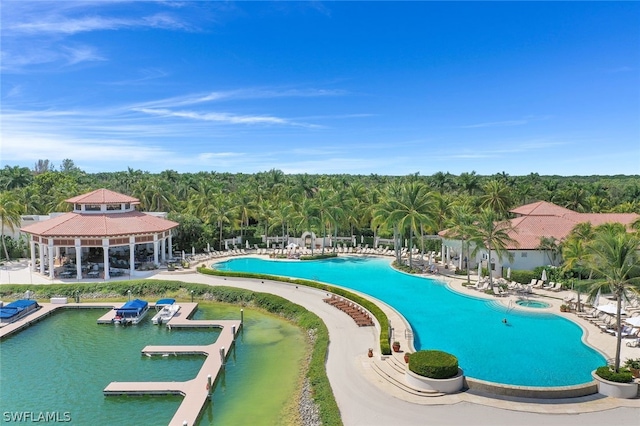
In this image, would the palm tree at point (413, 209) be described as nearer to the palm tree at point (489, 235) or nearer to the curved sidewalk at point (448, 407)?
the palm tree at point (489, 235)

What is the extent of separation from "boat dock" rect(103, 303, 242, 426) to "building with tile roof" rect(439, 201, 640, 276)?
24034 millimetres

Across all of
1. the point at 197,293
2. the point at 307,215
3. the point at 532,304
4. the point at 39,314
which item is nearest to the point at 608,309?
the point at 532,304

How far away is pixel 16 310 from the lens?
33469 mm

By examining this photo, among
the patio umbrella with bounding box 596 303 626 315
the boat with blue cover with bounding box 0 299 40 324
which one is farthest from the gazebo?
the patio umbrella with bounding box 596 303 626 315

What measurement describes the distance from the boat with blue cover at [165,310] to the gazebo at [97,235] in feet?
39.2

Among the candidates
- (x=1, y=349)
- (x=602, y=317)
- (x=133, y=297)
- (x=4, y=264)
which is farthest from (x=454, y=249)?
(x=4, y=264)

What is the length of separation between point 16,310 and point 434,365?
1205 inches

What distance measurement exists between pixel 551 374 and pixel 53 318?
34598mm

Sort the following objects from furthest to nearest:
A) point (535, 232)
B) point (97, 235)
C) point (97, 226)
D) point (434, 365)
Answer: point (97, 226) < point (535, 232) < point (97, 235) < point (434, 365)

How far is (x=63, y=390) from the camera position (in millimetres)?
22672

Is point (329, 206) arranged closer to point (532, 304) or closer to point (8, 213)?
point (532, 304)

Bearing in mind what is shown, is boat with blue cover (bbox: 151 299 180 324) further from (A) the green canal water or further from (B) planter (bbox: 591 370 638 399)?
(B) planter (bbox: 591 370 638 399)

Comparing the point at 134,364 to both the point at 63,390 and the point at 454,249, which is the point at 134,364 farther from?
the point at 454,249

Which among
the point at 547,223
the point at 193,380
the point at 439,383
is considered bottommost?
the point at 193,380
